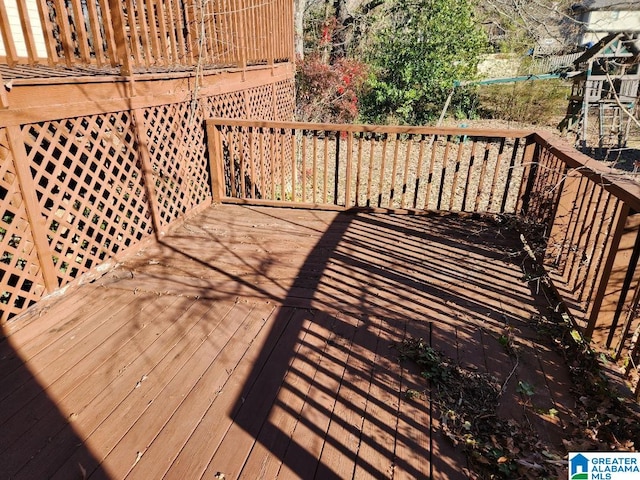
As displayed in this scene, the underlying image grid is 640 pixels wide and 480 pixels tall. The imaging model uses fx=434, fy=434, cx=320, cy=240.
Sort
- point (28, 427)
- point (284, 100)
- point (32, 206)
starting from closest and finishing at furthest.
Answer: point (28, 427), point (32, 206), point (284, 100)

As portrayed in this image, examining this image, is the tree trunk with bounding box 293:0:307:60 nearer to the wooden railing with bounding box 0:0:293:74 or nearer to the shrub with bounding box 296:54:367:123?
the shrub with bounding box 296:54:367:123

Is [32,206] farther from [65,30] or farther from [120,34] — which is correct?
[120,34]

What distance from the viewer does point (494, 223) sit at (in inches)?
187

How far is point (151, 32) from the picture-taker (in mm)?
3992

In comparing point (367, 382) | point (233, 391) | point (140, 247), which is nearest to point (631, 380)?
point (367, 382)

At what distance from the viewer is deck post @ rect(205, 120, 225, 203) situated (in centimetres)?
509

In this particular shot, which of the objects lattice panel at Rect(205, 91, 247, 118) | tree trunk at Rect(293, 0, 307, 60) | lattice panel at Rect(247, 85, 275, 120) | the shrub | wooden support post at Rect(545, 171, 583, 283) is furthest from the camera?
tree trunk at Rect(293, 0, 307, 60)

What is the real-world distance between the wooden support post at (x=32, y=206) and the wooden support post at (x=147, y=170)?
1.17 m

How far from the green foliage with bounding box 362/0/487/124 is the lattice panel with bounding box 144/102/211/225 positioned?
8055 mm

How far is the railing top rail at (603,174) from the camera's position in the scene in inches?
89.9

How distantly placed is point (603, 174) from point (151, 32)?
3860mm

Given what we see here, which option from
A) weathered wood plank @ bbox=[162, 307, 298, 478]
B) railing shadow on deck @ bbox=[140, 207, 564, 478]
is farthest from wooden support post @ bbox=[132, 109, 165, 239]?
→ weathered wood plank @ bbox=[162, 307, 298, 478]

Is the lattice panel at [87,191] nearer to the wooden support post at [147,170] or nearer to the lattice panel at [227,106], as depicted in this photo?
the wooden support post at [147,170]

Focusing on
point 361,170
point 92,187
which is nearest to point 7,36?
point 92,187
